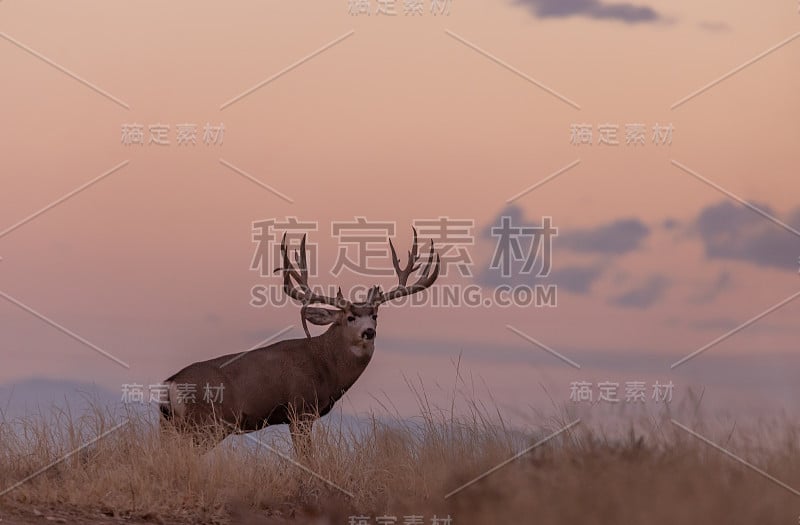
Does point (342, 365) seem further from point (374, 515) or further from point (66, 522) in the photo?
point (66, 522)

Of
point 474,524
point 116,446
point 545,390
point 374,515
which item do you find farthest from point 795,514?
point 116,446

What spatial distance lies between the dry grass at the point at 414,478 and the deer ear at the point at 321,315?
2.02 m

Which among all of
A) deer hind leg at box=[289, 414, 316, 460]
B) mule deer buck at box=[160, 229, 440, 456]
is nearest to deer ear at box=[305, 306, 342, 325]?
mule deer buck at box=[160, 229, 440, 456]

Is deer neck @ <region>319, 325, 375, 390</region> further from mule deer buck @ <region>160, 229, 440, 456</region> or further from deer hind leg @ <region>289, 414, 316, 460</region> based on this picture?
deer hind leg @ <region>289, 414, 316, 460</region>

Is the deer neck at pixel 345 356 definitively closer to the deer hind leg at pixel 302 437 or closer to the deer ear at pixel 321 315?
the deer ear at pixel 321 315

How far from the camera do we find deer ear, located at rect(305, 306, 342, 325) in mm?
15016

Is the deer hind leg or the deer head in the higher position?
the deer head

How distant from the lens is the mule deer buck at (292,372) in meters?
14.4

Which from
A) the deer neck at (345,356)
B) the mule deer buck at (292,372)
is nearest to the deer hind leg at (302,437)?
the mule deer buck at (292,372)

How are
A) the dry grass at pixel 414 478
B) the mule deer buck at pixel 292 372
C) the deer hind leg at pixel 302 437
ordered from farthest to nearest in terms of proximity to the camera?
the mule deer buck at pixel 292 372, the deer hind leg at pixel 302 437, the dry grass at pixel 414 478

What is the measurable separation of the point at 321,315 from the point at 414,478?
12.9ft

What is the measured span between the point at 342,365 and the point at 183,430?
2356 mm

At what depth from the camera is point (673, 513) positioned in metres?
7.55

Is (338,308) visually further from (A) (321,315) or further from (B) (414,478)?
(B) (414,478)
